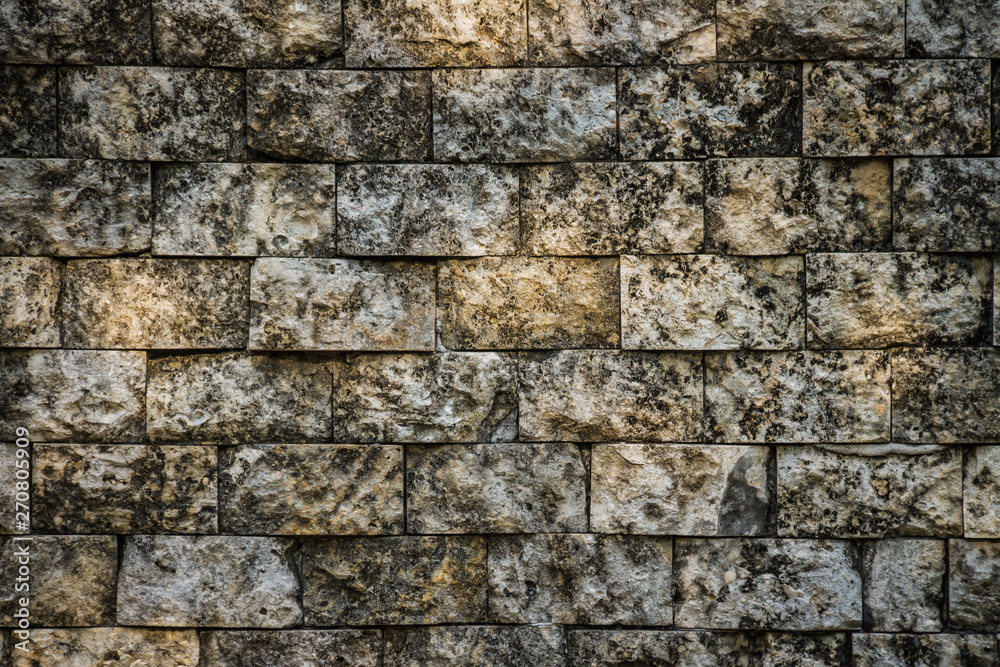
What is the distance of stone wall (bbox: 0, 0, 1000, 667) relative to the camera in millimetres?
2424

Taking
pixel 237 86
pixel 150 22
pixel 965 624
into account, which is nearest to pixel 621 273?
pixel 237 86

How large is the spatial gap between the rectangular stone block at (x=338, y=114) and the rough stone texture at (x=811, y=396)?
161 centimetres

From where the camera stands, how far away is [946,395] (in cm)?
242

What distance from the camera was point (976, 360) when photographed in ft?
7.91

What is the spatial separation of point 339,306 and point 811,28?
2182mm

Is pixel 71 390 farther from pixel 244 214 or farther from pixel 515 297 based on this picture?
pixel 515 297

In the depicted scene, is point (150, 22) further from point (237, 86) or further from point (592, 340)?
point (592, 340)

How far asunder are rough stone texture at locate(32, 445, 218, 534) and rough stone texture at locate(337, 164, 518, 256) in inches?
43.1

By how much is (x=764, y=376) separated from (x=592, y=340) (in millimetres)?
702

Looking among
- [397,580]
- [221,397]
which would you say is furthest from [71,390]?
[397,580]

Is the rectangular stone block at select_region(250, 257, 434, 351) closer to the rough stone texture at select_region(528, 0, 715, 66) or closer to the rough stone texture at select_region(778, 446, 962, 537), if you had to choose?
the rough stone texture at select_region(528, 0, 715, 66)

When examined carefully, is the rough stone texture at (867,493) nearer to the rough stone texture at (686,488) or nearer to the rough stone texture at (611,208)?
the rough stone texture at (686,488)

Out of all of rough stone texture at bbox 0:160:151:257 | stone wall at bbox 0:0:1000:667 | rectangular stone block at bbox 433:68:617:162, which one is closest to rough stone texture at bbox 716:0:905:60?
stone wall at bbox 0:0:1000:667

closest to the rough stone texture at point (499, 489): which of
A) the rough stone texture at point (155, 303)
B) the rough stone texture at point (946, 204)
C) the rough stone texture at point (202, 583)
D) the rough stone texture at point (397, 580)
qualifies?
the rough stone texture at point (397, 580)
